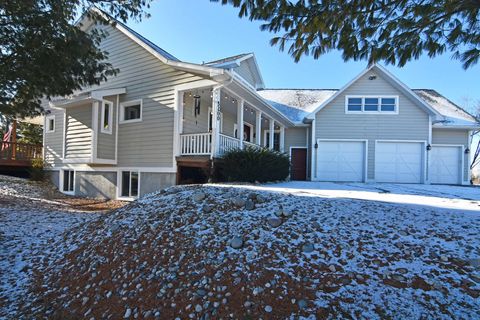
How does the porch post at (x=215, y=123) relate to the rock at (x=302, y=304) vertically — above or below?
above

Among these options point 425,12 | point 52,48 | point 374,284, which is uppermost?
point 52,48

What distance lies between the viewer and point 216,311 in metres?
2.50

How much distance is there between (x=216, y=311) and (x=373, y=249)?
1.91 metres

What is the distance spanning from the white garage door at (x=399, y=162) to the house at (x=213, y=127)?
0.16 ft

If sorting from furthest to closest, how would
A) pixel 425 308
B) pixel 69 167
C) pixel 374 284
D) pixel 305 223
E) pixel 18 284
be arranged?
pixel 69 167 < pixel 305 223 < pixel 18 284 < pixel 374 284 < pixel 425 308

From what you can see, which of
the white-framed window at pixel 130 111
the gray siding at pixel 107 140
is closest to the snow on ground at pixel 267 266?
the gray siding at pixel 107 140

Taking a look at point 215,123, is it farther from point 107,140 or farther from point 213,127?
point 107,140

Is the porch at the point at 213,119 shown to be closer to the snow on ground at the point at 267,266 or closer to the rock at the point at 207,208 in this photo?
the rock at the point at 207,208

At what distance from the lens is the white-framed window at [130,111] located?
1081 centimetres

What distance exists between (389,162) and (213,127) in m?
10.1

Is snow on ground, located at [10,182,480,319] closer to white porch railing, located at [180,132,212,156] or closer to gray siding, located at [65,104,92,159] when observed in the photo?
white porch railing, located at [180,132,212,156]

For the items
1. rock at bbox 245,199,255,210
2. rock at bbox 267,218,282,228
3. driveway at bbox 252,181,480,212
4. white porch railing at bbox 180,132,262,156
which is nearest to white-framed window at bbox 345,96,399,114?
driveway at bbox 252,181,480,212

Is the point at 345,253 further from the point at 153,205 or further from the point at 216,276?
the point at 153,205

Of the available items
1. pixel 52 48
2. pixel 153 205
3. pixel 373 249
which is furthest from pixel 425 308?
pixel 52 48
